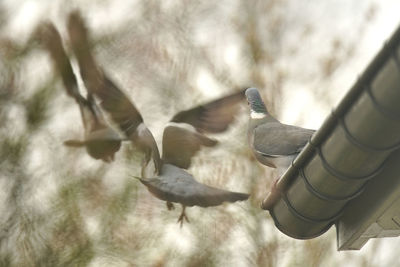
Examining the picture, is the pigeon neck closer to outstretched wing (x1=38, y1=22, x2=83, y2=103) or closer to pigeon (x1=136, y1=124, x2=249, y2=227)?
pigeon (x1=136, y1=124, x2=249, y2=227)

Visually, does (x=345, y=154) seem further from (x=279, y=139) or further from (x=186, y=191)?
(x=186, y=191)

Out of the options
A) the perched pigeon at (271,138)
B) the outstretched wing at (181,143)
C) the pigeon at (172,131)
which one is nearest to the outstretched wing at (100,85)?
the pigeon at (172,131)

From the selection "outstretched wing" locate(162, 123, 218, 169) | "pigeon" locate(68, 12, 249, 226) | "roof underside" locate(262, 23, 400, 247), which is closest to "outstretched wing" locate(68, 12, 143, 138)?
"pigeon" locate(68, 12, 249, 226)

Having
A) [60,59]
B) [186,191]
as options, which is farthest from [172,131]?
[60,59]

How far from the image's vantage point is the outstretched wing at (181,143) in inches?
106

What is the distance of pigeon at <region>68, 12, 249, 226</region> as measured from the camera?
2.37 m

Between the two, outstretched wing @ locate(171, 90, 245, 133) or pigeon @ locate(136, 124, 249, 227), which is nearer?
pigeon @ locate(136, 124, 249, 227)

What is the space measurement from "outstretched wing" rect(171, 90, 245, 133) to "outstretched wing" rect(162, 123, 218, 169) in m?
0.05

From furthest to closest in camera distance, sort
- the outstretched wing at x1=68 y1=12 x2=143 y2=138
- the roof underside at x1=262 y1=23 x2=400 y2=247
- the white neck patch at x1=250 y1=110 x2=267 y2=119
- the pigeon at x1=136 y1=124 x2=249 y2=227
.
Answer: the white neck patch at x1=250 y1=110 x2=267 y2=119 < the pigeon at x1=136 y1=124 x2=249 y2=227 < the outstretched wing at x1=68 y1=12 x2=143 y2=138 < the roof underside at x1=262 y1=23 x2=400 y2=247

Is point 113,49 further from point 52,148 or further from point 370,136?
point 370,136

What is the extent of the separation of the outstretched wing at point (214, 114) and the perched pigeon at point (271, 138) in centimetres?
16

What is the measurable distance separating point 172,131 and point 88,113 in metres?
0.45

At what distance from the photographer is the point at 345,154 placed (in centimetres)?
178

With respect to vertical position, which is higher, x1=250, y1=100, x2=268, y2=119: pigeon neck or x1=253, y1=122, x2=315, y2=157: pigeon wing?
x1=253, y1=122, x2=315, y2=157: pigeon wing
